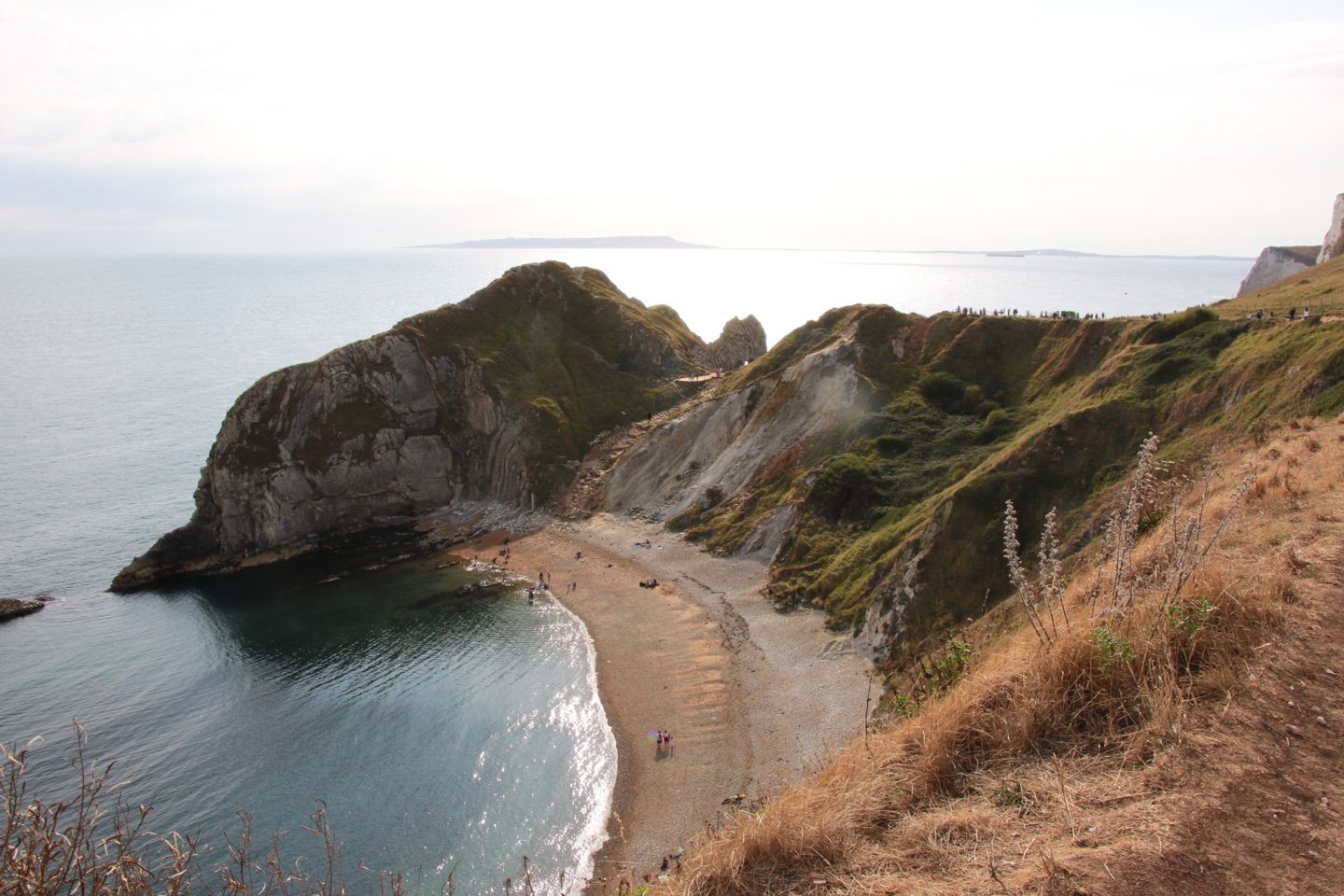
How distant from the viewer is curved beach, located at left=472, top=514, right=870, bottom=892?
33906 mm

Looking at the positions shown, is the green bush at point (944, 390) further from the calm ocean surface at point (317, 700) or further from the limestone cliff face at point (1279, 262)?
the limestone cliff face at point (1279, 262)

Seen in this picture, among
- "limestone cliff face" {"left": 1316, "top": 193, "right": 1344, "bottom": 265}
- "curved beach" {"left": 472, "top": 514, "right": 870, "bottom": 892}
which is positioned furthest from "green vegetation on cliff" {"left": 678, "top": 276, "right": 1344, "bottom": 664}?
"limestone cliff face" {"left": 1316, "top": 193, "right": 1344, "bottom": 265}

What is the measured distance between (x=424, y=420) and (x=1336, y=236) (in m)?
125

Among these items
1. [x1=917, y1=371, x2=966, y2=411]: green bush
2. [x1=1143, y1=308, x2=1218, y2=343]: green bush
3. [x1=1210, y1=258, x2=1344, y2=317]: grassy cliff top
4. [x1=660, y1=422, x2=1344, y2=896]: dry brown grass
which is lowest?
[x1=917, y1=371, x2=966, y2=411]: green bush

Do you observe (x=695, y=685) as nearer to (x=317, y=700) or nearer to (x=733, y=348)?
(x=317, y=700)

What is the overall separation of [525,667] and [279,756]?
1477 cm

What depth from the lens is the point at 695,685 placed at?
43.6 m

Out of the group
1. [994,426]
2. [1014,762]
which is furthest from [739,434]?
[1014,762]

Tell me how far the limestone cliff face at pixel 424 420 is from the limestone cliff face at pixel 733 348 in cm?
686

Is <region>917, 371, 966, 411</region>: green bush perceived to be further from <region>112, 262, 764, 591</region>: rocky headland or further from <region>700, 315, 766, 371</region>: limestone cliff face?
<region>700, 315, 766, 371</region>: limestone cliff face

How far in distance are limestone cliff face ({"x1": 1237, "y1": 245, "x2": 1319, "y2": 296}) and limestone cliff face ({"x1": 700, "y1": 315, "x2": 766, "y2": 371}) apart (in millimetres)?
83052

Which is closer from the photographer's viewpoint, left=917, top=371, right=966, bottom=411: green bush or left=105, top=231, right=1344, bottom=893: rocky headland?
left=105, top=231, right=1344, bottom=893: rocky headland

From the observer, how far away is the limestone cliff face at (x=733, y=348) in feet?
337

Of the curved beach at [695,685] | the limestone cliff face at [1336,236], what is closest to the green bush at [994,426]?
the curved beach at [695,685]
